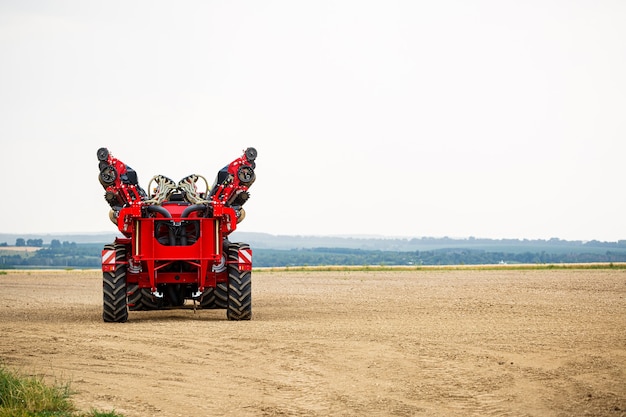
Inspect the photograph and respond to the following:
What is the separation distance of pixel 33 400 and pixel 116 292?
432 inches

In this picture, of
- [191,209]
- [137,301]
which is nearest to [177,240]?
[191,209]

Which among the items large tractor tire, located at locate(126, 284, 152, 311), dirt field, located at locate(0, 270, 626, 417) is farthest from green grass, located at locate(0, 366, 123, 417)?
large tractor tire, located at locate(126, 284, 152, 311)

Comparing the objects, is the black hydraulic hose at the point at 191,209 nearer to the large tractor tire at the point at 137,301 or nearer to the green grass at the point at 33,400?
the large tractor tire at the point at 137,301

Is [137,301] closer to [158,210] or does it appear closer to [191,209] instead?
[158,210]

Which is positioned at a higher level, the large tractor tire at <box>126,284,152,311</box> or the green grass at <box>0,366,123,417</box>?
the large tractor tire at <box>126,284,152,311</box>

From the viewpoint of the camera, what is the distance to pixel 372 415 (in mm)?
11383

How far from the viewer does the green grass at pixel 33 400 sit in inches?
441

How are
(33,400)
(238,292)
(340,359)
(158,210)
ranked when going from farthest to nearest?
(158,210)
(238,292)
(340,359)
(33,400)

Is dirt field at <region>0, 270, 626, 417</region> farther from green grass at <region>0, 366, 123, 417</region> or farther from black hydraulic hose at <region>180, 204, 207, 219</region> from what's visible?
black hydraulic hose at <region>180, 204, 207, 219</region>

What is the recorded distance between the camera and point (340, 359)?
15336 millimetres

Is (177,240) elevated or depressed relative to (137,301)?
elevated

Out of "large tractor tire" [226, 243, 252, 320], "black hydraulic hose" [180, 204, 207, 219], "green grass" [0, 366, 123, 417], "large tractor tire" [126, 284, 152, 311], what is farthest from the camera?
"large tractor tire" [126, 284, 152, 311]

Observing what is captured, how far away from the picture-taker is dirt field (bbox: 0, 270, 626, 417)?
473 inches

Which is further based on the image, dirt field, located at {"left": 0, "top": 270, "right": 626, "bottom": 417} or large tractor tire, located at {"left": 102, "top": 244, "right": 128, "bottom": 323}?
large tractor tire, located at {"left": 102, "top": 244, "right": 128, "bottom": 323}
